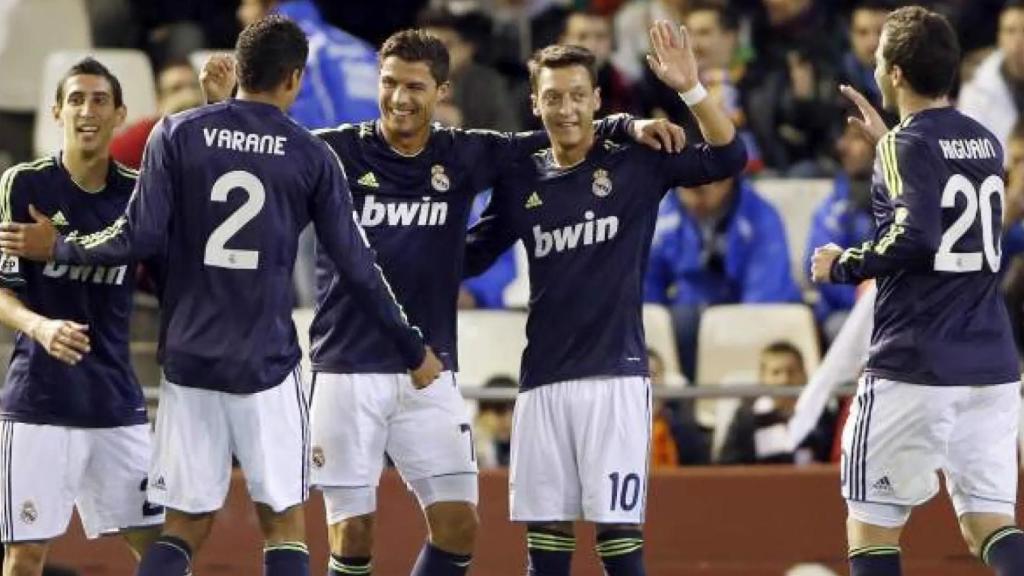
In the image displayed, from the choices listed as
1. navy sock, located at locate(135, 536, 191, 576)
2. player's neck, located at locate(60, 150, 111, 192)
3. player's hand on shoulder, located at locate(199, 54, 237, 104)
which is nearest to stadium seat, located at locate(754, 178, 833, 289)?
player's hand on shoulder, located at locate(199, 54, 237, 104)

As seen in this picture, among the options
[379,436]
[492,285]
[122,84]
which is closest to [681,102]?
[492,285]

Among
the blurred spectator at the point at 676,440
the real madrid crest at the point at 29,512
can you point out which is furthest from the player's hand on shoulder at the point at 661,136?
the blurred spectator at the point at 676,440

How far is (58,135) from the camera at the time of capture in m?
15.3

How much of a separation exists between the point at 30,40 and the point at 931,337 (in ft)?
24.6

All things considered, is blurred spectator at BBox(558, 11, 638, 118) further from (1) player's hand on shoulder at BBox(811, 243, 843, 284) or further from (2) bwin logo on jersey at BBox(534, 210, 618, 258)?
(1) player's hand on shoulder at BBox(811, 243, 843, 284)

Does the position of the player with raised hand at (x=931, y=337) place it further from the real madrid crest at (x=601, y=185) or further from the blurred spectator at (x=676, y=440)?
the blurred spectator at (x=676, y=440)

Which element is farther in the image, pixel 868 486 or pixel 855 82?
pixel 855 82

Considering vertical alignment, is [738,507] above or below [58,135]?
below

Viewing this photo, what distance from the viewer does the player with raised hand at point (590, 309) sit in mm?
10094

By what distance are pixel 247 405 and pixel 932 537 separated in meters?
3.96

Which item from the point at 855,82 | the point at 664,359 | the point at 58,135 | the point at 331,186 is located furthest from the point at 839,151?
the point at 331,186

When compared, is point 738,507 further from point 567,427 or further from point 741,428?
point 567,427

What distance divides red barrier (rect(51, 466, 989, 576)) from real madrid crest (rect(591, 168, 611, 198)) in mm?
2650

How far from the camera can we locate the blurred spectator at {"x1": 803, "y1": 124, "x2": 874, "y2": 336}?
44.6 feet
